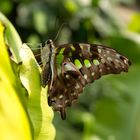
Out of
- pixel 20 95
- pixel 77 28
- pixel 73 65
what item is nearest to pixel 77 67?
pixel 73 65

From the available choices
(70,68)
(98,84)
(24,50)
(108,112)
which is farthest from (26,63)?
(98,84)

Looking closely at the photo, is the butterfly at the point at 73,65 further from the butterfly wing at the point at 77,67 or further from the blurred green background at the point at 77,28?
the blurred green background at the point at 77,28

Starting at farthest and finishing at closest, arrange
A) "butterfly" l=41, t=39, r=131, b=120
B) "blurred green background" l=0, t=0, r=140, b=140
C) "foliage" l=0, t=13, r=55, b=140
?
"blurred green background" l=0, t=0, r=140, b=140
"butterfly" l=41, t=39, r=131, b=120
"foliage" l=0, t=13, r=55, b=140

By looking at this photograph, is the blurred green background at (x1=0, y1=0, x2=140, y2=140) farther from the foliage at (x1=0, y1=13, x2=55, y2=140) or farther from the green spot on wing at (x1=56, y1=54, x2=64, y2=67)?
the foliage at (x1=0, y1=13, x2=55, y2=140)

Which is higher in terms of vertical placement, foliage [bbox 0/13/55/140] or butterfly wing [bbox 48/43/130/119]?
foliage [bbox 0/13/55/140]

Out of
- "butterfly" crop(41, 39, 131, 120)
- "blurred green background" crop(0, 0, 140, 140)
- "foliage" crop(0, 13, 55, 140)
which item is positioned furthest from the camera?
"blurred green background" crop(0, 0, 140, 140)

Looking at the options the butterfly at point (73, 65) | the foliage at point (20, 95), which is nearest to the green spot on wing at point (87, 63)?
the butterfly at point (73, 65)

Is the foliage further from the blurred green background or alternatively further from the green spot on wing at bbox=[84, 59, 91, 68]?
the blurred green background

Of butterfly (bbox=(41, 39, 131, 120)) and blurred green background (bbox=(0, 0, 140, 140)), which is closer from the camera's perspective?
butterfly (bbox=(41, 39, 131, 120))

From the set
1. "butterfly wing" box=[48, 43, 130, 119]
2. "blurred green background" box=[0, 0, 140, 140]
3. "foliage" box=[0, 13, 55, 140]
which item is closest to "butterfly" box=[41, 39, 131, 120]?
"butterfly wing" box=[48, 43, 130, 119]

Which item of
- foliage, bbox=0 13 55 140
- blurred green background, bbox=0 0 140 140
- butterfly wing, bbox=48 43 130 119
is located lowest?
blurred green background, bbox=0 0 140 140

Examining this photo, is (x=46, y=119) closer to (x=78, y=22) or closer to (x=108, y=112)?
(x=108, y=112)
